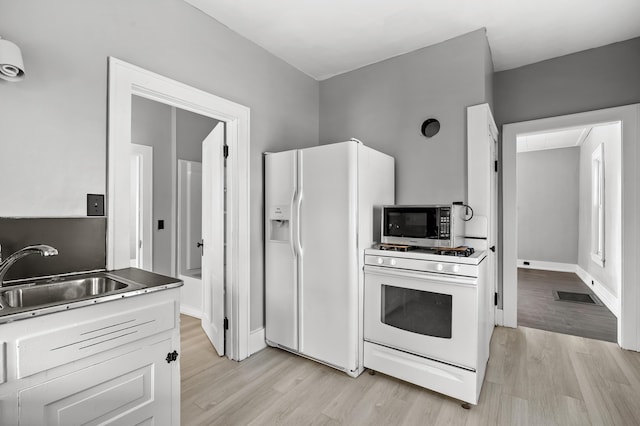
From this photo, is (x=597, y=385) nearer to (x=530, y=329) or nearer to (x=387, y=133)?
(x=530, y=329)

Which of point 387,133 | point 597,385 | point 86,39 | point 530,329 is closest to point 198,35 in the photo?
point 86,39

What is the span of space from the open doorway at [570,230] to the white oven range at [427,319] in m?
1.93

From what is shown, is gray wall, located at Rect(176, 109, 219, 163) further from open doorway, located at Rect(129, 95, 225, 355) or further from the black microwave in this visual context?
the black microwave

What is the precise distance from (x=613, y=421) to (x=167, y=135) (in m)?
4.54

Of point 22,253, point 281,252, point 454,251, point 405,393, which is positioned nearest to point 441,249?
point 454,251

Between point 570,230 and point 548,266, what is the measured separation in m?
0.82

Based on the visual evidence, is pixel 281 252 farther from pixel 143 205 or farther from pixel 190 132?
pixel 190 132

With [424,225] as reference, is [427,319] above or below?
below

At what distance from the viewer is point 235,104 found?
256 centimetres

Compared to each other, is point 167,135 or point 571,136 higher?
point 571,136

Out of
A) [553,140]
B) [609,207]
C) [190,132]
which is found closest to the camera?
[190,132]

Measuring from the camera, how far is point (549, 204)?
21.6 feet

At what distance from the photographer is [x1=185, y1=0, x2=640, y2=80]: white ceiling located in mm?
2318

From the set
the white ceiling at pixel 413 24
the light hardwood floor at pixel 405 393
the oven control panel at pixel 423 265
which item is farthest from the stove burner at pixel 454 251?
the white ceiling at pixel 413 24
